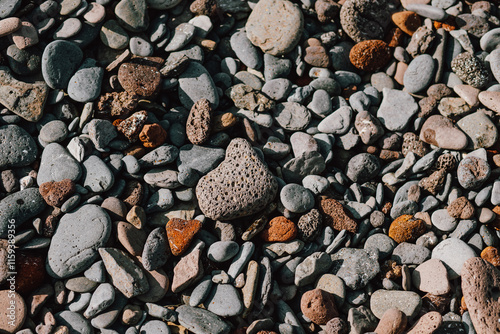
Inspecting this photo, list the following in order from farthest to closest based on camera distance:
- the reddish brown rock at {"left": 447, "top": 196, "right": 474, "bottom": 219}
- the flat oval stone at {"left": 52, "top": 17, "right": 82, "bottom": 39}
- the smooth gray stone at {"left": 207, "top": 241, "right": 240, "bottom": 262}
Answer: the flat oval stone at {"left": 52, "top": 17, "right": 82, "bottom": 39} → the reddish brown rock at {"left": 447, "top": 196, "right": 474, "bottom": 219} → the smooth gray stone at {"left": 207, "top": 241, "right": 240, "bottom": 262}

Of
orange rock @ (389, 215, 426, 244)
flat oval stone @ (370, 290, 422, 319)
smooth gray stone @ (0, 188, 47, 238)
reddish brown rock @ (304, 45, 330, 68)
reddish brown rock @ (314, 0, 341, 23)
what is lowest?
flat oval stone @ (370, 290, 422, 319)

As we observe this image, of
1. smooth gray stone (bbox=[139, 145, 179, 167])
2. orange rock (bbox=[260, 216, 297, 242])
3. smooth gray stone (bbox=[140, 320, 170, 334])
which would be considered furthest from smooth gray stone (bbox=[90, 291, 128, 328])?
orange rock (bbox=[260, 216, 297, 242])

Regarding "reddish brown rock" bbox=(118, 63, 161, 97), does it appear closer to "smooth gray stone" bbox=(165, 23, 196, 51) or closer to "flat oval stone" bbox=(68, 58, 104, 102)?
"flat oval stone" bbox=(68, 58, 104, 102)

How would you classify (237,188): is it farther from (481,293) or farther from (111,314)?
(481,293)

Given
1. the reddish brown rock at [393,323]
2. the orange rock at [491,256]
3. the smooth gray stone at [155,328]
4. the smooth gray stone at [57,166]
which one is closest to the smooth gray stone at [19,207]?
the smooth gray stone at [57,166]

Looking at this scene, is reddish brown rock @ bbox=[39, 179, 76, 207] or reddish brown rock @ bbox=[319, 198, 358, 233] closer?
reddish brown rock @ bbox=[39, 179, 76, 207]

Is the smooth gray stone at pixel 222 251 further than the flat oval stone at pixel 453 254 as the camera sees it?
No

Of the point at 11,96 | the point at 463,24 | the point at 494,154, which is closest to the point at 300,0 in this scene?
the point at 463,24

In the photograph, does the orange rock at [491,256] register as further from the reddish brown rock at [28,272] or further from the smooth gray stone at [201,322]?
the reddish brown rock at [28,272]
